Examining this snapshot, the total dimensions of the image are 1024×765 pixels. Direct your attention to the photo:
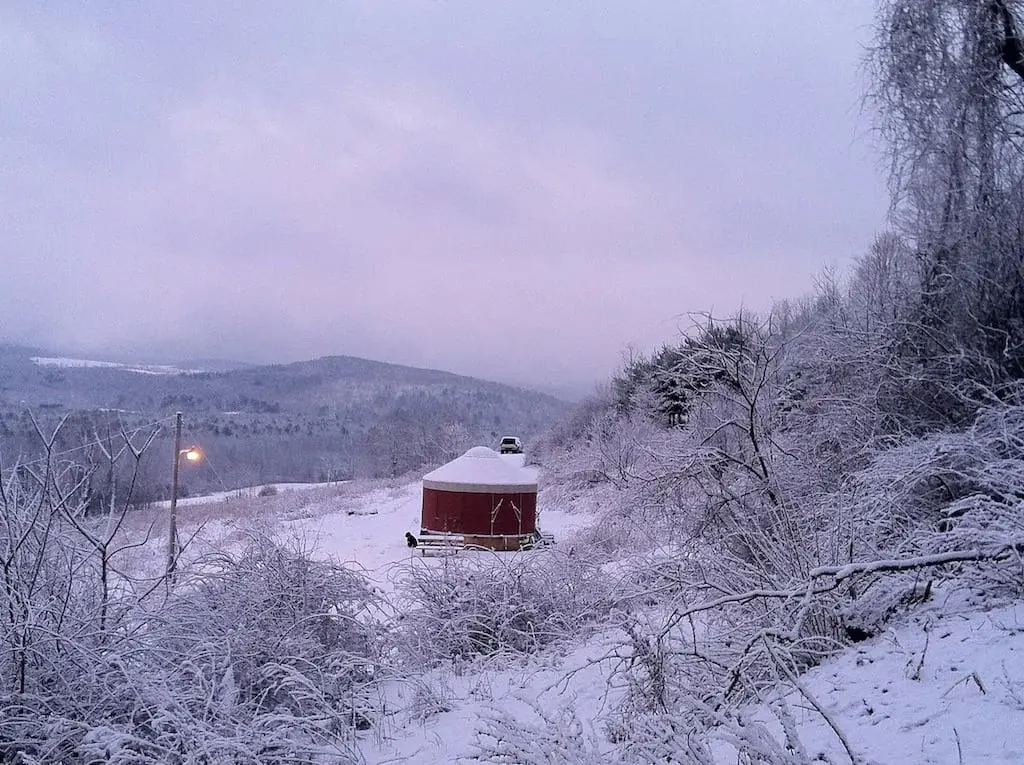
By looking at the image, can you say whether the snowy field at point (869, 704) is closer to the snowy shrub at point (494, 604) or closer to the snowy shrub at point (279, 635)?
the snowy shrub at point (279, 635)

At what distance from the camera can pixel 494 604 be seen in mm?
7871

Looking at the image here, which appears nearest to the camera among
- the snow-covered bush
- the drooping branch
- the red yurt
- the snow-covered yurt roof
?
the snow-covered bush

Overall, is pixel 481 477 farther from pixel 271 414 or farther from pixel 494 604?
pixel 271 414

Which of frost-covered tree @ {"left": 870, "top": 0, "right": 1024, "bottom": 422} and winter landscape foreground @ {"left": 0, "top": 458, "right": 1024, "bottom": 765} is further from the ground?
frost-covered tree @ {"left": 870, "top": 0, "right": 1024, "bottom": 422}

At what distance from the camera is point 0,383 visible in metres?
10.6

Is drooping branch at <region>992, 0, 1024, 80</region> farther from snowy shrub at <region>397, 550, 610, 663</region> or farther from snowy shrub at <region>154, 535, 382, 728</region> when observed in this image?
snowy shrub at <region>154, 535, 382, 728</region>

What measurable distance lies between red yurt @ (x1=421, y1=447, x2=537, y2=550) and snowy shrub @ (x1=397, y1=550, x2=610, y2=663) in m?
9.50

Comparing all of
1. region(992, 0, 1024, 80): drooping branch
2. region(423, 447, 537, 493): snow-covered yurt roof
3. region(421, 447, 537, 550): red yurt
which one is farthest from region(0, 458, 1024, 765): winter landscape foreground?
region(423, 447, 537, 493): snow-covered yurt roof

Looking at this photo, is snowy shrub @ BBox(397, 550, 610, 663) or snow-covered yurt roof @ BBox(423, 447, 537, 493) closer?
snowy shrub @ BBox(397, 550, 610, 663)

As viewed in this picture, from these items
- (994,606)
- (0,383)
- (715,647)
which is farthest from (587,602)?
(0,383)

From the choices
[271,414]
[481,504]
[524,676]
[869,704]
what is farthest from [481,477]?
[271,414]

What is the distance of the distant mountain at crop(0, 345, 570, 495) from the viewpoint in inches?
259

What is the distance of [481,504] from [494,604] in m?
10.7

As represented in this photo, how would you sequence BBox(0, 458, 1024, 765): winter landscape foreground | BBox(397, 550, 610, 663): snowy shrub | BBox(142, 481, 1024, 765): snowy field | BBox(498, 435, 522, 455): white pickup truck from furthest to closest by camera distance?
BBox(498, 435, 522, 455): white pickup truck
BBox(397, 550, 610, 663): snowy shrub
BBox(0, 458, 1024, 765): winter landscape foreground
BBox(142, 481, 1024, 765): snowy field
